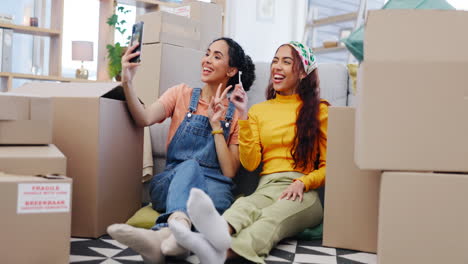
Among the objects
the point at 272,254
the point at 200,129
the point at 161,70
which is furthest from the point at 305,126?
the point at 161,70

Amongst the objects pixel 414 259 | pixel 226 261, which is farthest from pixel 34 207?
pixel 414 259

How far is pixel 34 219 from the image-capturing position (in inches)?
45.1

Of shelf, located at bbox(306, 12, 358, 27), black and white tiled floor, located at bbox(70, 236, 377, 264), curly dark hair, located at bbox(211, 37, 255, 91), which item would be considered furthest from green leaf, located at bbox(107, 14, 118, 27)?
black and white tiled floor, located at bbox(70, 236, 377, 264)

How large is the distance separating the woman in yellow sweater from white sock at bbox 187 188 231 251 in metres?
0.16

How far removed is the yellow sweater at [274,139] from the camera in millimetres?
1750

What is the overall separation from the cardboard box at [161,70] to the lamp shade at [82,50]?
2.01 m

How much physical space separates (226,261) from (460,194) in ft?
1.96

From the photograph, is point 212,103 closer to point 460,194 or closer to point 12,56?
Result: point 460,194

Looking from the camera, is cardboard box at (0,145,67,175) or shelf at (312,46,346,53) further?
shelf at (312,46,346,53)

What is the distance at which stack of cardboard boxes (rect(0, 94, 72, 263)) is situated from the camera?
1.12 metres

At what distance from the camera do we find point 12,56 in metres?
3.99

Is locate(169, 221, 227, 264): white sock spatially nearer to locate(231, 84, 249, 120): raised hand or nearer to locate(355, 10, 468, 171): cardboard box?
locate(355, 10, 468, 171): cardboard box

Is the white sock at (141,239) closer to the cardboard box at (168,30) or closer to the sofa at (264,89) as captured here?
the sofa at (264,89)

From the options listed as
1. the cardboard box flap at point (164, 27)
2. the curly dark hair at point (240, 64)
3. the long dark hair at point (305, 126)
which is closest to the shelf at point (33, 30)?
the cardboard box flap at point (164, 27)
